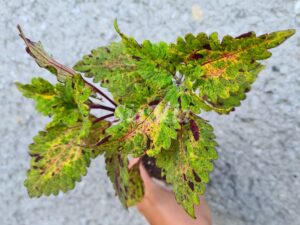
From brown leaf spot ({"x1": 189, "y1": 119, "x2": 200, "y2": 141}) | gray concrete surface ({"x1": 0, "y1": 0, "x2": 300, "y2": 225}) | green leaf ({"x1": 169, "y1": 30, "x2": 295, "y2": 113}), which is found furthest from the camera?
gray concrete surface ({"x1": 0, "y1": 0, "x2": 300, "y2": 225})

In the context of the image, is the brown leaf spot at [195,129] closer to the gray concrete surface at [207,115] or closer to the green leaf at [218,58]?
the green leaf at [218,58]

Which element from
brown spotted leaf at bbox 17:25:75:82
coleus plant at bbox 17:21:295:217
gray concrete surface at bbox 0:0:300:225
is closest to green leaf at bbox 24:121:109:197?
coleus plant at bbox 17:21:295:217

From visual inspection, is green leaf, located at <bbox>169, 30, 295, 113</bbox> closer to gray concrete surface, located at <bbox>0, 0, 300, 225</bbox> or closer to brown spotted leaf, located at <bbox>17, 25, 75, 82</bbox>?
brown spotted leaf, located at <bbox>17, 25, 75, 82</bbox>

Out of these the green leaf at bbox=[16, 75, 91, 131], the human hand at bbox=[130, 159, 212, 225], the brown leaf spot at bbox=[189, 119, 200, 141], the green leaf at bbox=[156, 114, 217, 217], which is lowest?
the human hand at bbox=[130, 159, 212, 225]

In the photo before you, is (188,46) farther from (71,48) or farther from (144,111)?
(71,48)

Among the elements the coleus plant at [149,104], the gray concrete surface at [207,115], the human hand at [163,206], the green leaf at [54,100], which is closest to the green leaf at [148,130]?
the coleus plant at [149,104]

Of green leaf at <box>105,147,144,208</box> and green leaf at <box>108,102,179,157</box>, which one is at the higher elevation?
→ green leaf at <box>108,102,179,157</box>

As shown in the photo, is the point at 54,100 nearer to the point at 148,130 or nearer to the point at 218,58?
the point at 148,130

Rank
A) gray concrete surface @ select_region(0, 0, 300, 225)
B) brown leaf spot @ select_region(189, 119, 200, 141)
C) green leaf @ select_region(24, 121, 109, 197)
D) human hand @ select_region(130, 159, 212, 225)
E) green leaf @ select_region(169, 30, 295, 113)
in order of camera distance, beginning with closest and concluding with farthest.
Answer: green leaf @ select_region(169, 30, 295, 113)
brown leaf spot @ select_region(189, 119, 200, 141)
green leaf @ select_region(24, 121, 109, 197)
human hand @ select_region(130, 159, 212, 225)
gray concrete surface @ select_region(0, 0, 300, 225)

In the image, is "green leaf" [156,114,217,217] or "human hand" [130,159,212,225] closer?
"green leaf" [156,114,217,217]
